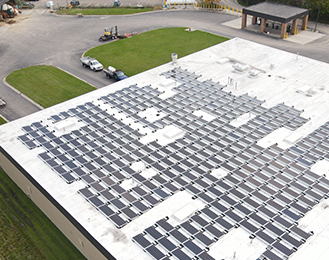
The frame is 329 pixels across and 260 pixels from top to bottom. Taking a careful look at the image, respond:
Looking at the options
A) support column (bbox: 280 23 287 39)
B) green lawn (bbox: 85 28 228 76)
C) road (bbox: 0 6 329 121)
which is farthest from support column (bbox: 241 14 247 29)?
support column (bbox: 280 23 287 39)

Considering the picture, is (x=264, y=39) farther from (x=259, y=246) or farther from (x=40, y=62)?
(x=259, y=246)

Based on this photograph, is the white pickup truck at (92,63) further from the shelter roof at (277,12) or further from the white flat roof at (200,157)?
the shelter roof at (277,12)

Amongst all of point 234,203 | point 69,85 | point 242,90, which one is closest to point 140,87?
point 242,90

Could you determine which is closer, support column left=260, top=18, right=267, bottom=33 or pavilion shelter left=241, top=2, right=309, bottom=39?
pavilion shelter left=241, top=2, right=309, bottom=39

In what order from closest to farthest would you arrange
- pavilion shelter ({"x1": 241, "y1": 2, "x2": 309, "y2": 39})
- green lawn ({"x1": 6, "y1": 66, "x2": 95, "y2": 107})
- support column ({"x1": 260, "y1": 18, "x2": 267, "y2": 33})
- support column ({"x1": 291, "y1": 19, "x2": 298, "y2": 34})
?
green lawn ({"x1": 6, "y1": 66, "x2": 95, "y2": 107}) → pavilion shelter ({"x1": 241, "y1": 2, "x2": 309, "y2": 39}) → support column ({"x1": 291, "y1": 19, "x2": 298, "y2": 34}) → support column ({"x1": 260, "y1": 18, "x2": 267, "y2": 33})

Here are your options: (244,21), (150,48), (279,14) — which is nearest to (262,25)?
(279,14)

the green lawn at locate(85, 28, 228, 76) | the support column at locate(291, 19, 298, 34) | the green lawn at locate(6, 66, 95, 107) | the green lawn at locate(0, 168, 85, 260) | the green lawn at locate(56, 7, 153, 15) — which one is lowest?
the green lawn at locate(0, 168, 85, 260)

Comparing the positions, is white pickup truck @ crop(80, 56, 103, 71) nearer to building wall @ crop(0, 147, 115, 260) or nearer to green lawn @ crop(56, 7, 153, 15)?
building wall @ crop(0, 147, 115, 260)

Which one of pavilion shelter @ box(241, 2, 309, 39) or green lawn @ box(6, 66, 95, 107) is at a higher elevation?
pavilion shelter @ box(241, 2, 309, 39)
